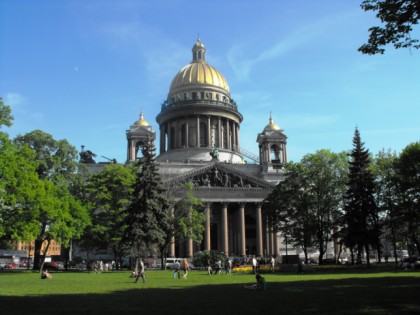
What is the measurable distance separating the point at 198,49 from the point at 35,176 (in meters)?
70.2

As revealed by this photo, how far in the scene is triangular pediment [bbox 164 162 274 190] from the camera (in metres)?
68.0

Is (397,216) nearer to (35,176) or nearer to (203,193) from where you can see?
(203,193)

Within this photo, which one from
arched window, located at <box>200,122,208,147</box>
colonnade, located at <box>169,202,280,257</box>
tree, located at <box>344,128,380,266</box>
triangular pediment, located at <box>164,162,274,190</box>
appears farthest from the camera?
arched window, located at <box>200,122,208,147</box>

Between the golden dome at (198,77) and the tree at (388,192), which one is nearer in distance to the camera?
the tree at (388,192)

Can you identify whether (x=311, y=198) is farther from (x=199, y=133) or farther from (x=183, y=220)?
Result: (x=199, y=133)

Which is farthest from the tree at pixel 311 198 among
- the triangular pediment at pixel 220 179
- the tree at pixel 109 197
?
the triangular pediment at pixel 220 179

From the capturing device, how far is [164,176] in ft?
216

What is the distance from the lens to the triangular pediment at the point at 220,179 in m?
68.0

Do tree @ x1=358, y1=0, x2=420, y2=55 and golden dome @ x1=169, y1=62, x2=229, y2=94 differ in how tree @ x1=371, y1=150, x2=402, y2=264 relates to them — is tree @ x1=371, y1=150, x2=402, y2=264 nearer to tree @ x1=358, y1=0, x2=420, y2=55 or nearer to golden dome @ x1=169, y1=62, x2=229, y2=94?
tree @ x1=358, y1=0, x2=420, y2=55

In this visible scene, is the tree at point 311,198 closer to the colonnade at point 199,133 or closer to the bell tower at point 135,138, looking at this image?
the bell tower at point 135,138

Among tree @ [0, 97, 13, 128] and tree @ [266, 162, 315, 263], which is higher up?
tree @ [0, 97, 13, 128]

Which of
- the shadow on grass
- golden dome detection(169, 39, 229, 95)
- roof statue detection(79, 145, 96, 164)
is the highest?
golden dome detection(169, 39, 229, 95)

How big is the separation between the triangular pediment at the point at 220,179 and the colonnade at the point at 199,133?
1863 cm

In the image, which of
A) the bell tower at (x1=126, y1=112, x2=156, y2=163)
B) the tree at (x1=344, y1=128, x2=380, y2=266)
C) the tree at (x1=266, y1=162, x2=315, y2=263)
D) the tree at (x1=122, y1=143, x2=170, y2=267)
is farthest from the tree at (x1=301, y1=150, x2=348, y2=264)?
the bell tower at (x1=126, y1=112, x2=156, y2=163)
